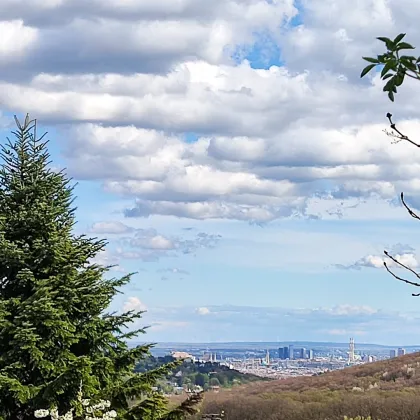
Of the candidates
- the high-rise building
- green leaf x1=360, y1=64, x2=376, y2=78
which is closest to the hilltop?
green leaf x1=360, y1=64, x2=376, y2=78

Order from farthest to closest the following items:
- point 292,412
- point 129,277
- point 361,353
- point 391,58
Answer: point 361,353
point 292,412
point 129,277
point 391,58

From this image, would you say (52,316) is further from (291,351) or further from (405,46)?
(291,351)

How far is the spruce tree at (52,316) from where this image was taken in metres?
11.0

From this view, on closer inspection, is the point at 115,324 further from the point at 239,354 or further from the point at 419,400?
the point at 239,354

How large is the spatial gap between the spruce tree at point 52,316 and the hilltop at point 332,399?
29184mm

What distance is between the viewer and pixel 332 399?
150 feet

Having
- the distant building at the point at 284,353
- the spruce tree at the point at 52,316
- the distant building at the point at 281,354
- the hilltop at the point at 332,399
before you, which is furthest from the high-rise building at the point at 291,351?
the spruce tree at the point at 52,316

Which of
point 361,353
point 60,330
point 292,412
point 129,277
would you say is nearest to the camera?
point 60,330

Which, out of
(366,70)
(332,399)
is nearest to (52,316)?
(366,70)

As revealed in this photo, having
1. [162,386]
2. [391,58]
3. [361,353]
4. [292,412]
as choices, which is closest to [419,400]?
[292,412]

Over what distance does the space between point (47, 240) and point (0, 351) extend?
60.9 inches

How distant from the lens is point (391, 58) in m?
2.38

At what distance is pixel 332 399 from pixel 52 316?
121 feet

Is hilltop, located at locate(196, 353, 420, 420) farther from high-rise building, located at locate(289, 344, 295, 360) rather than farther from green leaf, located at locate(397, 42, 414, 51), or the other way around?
high-rise building, located at locate(289, 344, 295, 360)
